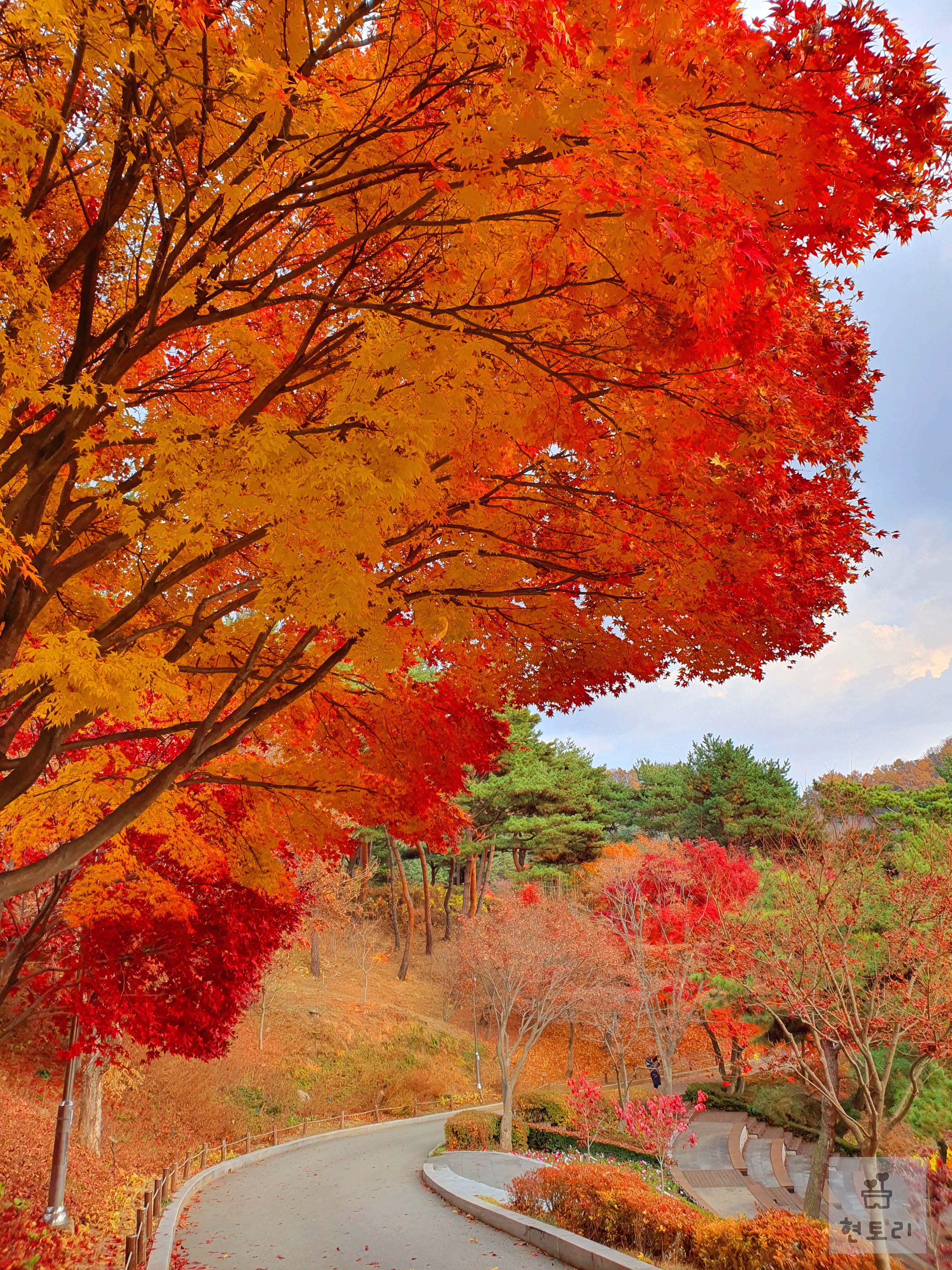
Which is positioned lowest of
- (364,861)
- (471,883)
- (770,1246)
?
(770,1246)

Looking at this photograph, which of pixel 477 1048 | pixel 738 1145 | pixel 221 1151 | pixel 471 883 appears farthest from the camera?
pixel 471 883

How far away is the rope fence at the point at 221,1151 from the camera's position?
768cm

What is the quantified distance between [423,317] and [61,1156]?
29.8ft

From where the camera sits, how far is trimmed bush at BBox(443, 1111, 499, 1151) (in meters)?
17.0

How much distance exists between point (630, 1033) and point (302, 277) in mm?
25383

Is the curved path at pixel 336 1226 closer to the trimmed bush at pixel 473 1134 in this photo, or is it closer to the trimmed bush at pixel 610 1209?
the trimmed bush at pixel 610 1209

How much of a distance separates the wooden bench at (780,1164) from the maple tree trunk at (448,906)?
850 inches

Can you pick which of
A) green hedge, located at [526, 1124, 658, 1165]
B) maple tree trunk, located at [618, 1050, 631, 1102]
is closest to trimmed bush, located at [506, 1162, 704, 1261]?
green hedge, located at [526, 1124, 658, 1165]

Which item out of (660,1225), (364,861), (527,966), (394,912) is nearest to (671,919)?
(527,966)

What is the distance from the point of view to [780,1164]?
16812 millimetres

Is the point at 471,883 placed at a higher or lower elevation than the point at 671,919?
lower

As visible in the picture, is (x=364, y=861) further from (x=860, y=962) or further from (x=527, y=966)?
(x=860, y=962)

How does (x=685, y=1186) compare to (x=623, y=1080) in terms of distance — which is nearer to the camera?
(x=685, y=1186)

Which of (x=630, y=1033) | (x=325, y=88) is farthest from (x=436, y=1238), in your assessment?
(x=630, y=1033)
